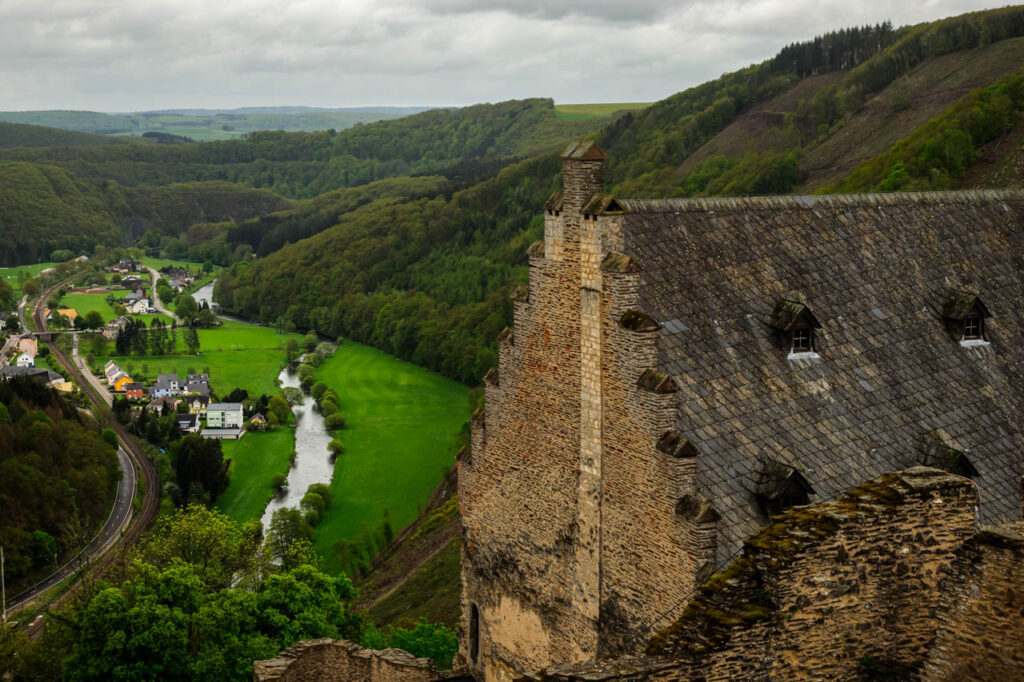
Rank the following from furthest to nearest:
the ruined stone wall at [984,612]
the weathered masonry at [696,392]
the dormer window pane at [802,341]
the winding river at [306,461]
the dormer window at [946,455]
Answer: the winding river at [306,461], the dormer window pane at [802,341], the dormer window at [946,455], the weathered masonry at [696,392], the ruined stone wall at [984,612]

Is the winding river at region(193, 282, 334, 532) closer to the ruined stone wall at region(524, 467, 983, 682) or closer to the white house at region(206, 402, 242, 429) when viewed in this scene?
the white house at region(206, 402, 242, 429)

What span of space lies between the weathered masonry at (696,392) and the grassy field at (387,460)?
89.9 metres

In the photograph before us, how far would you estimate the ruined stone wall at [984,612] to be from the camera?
14.9 metres

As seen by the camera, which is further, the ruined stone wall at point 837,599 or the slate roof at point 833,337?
the slate roof at point 833,337

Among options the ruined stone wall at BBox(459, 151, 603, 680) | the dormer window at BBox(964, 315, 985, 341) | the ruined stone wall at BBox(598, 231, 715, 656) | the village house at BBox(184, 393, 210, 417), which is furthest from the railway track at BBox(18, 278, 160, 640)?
the dormer window at BBox(964, 315, 985, 341)

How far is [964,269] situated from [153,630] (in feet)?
142

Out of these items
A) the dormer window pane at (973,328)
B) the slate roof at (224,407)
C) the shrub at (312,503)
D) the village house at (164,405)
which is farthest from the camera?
the village house at (164,405)

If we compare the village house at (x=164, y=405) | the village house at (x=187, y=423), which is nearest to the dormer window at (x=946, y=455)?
the village house at (x=187, y=423)

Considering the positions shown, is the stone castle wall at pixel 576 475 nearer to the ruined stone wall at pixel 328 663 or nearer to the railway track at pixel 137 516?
the ruined stone wall at pixel 328 663

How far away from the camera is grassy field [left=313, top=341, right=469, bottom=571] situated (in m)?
134

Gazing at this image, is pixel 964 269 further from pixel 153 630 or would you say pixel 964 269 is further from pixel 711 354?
pixel 153 630

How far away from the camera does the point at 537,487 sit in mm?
29672

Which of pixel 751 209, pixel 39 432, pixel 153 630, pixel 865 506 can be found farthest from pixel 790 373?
pixel 39 432

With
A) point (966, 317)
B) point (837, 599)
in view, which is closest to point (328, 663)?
point (837, 599)
